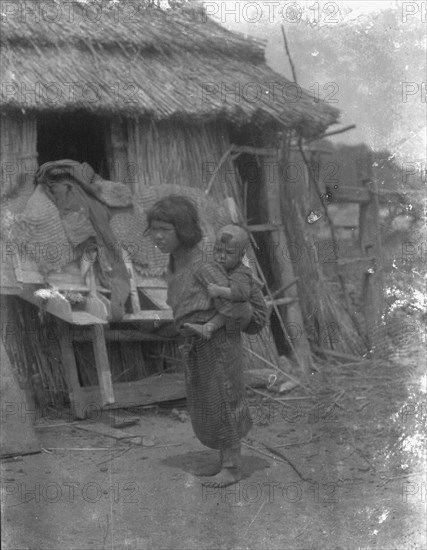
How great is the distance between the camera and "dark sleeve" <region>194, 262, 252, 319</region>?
482 centimetres

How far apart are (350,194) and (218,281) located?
448 centimetres

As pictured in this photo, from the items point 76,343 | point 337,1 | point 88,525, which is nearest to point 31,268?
point 76,343

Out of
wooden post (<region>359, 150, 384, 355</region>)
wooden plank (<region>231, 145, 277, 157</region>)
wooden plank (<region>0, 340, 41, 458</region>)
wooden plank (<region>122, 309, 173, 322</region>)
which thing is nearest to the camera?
wooden plank (<region>0, 340, 41, 458</region>)

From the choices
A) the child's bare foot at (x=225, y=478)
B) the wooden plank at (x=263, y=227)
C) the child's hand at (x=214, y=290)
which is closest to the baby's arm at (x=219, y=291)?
the child's hand at (x=214, y=290)

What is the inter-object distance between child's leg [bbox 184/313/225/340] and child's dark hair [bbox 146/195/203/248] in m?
0.46

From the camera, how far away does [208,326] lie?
4.80 meters

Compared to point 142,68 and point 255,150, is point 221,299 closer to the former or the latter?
point 142,68

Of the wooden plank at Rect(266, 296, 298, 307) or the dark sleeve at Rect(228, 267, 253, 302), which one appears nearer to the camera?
the dark sleeve at Rect(228, 267, 253, 302)

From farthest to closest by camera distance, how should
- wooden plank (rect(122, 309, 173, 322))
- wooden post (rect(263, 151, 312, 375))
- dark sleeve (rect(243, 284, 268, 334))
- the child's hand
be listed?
wooden post (rect(263, 151, 312, 375)) → wooden plank (rect(122, 309, 173, 322)) → dark sleeve (rect(243, 284, 268, 334)) → the child's hand

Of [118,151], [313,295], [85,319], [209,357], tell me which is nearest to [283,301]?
[313,295]

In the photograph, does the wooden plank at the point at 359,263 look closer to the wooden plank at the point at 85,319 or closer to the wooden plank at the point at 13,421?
the wooden plank at the point at 85,319

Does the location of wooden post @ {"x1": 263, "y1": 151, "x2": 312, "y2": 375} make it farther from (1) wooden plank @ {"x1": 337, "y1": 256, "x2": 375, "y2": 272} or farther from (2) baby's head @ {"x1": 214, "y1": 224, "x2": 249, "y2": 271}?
(2) baby's head @ {"x1": 214, "y1": 224, "x2": 249, "y2": 271}

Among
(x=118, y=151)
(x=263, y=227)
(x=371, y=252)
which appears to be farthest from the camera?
(x=371, y=252)

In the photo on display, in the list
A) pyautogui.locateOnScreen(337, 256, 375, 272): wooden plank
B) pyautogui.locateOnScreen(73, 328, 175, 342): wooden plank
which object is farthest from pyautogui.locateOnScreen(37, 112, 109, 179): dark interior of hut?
pyautogui.locateOnScreen(337, 256, 375, 272): wooden plank
